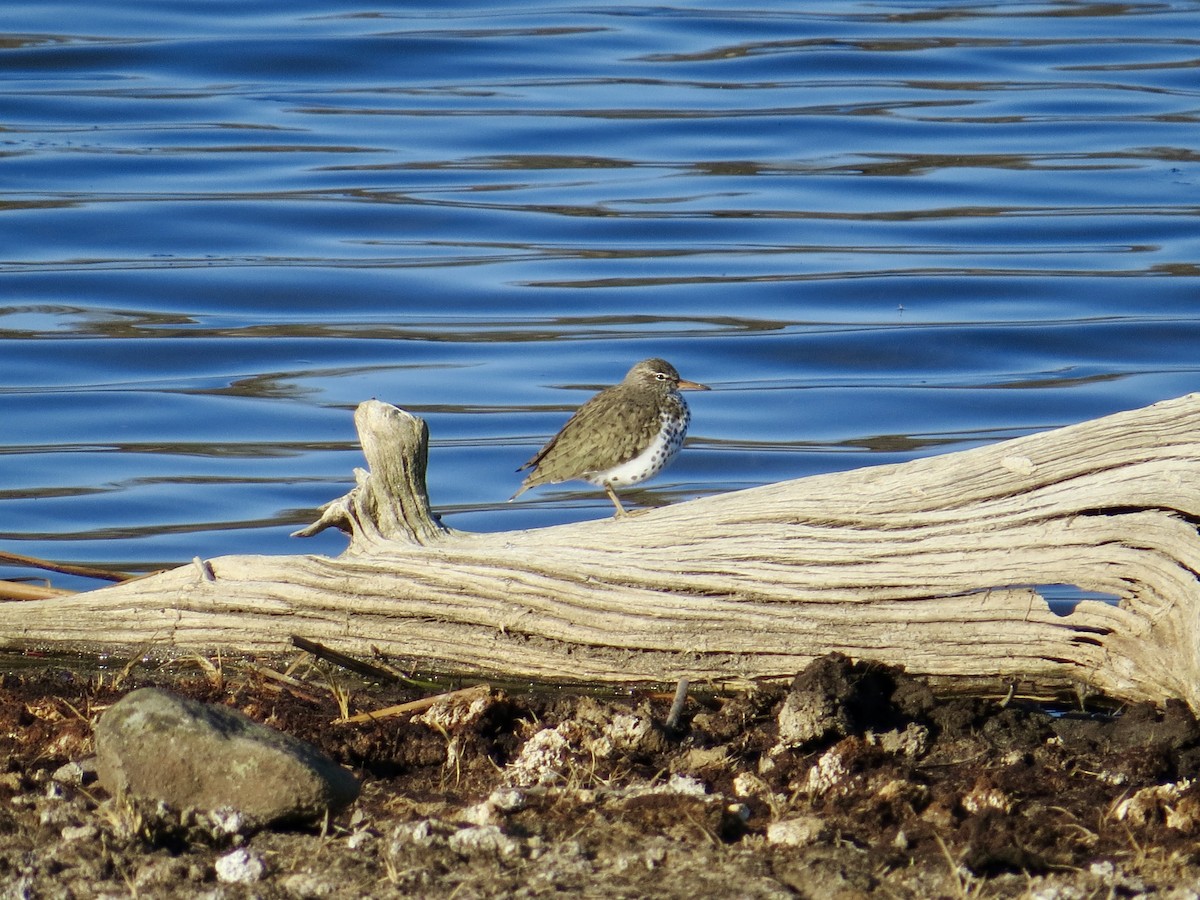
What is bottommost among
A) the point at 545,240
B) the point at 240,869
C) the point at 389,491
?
the point at 240,869

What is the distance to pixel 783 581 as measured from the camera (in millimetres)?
5578

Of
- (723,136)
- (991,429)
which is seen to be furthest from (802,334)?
(723,136)

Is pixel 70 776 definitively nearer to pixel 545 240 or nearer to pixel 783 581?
pixel 783 581

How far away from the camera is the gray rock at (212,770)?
4.46 meters

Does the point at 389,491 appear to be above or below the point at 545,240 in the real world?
below

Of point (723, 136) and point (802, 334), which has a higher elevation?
point (723, 136)

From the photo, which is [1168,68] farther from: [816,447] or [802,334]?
[816,447]

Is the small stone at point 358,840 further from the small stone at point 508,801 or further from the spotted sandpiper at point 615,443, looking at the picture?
the spotted sandpiper at point 615,443

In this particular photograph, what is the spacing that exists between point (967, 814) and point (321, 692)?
7.11ft

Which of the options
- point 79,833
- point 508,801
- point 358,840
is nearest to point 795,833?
point 508,801

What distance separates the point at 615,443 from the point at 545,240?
8.84 meters

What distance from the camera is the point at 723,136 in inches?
805

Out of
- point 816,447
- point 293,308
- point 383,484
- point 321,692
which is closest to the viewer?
point 321,692

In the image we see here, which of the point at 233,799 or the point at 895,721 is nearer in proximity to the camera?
the point at 233,799
